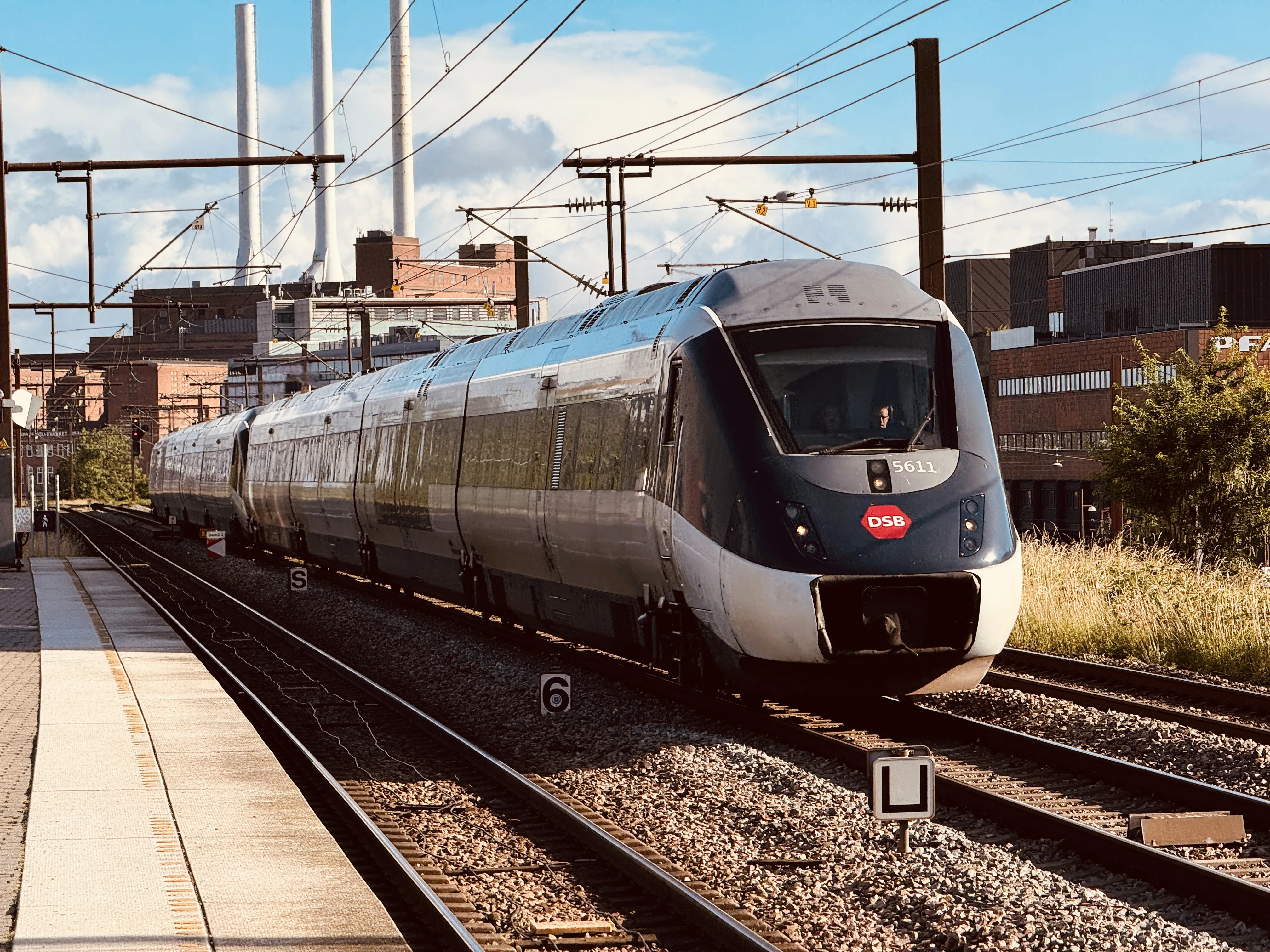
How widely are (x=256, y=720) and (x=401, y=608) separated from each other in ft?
32.7

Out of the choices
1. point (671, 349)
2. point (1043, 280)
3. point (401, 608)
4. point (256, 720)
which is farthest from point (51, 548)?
point (1043, 280)

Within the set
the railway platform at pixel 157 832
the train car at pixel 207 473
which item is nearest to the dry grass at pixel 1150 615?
the railway platform at pixel 157 832

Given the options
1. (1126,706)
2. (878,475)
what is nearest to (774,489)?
(878,475)

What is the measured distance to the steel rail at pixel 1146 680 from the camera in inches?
514

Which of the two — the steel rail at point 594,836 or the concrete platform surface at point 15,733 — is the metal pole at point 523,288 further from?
the steel rail at point 594,836

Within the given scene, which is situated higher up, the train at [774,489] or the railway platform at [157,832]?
the train at [774,489]

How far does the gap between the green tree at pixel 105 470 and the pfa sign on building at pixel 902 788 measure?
102735 millimetres

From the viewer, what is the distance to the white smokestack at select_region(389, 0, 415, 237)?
436 ft

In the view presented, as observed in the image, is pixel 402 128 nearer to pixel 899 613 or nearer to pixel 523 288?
pixel 523 288

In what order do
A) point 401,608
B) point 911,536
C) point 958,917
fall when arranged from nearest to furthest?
point 958,917 < point 911,536 < point 401,608

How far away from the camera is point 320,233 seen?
163875mm

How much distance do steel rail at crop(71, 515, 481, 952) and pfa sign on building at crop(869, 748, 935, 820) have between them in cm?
219

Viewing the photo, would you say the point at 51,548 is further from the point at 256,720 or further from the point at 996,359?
the point at 996,359

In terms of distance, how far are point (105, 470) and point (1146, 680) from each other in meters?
99.9
